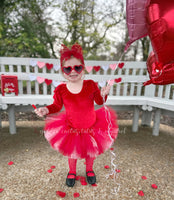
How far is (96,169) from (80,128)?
77cm

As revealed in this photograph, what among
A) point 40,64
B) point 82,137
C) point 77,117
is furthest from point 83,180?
point 40,64

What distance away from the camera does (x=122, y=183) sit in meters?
1.83

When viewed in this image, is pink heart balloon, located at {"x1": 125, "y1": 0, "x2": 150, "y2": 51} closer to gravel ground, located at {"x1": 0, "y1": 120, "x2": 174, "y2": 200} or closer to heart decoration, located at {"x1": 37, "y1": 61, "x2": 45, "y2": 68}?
gravel ground, located at {"x1": 0, "y1": 120, "x2": 174, "y2": 200}

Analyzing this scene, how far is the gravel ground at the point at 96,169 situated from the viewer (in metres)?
1.68

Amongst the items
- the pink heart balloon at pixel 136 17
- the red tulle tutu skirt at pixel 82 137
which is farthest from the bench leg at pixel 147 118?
the pink heart balloon at pixel 136 17

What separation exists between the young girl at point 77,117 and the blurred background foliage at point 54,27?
2974mm

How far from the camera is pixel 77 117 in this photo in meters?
1.62

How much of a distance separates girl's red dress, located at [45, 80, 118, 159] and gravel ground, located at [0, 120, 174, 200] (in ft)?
1.64

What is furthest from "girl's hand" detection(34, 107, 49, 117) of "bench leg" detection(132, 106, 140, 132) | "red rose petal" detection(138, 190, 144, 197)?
"bench leg" detection(132, 106, 140, 132)

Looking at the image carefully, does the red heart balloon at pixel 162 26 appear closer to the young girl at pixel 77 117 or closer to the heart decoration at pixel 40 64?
the young girl at pixel 77 117

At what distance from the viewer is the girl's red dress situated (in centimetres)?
155

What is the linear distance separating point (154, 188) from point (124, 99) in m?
1.41

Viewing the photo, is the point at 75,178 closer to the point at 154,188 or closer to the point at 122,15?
the point at 154,188

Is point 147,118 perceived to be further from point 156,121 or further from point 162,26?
point 162,26
